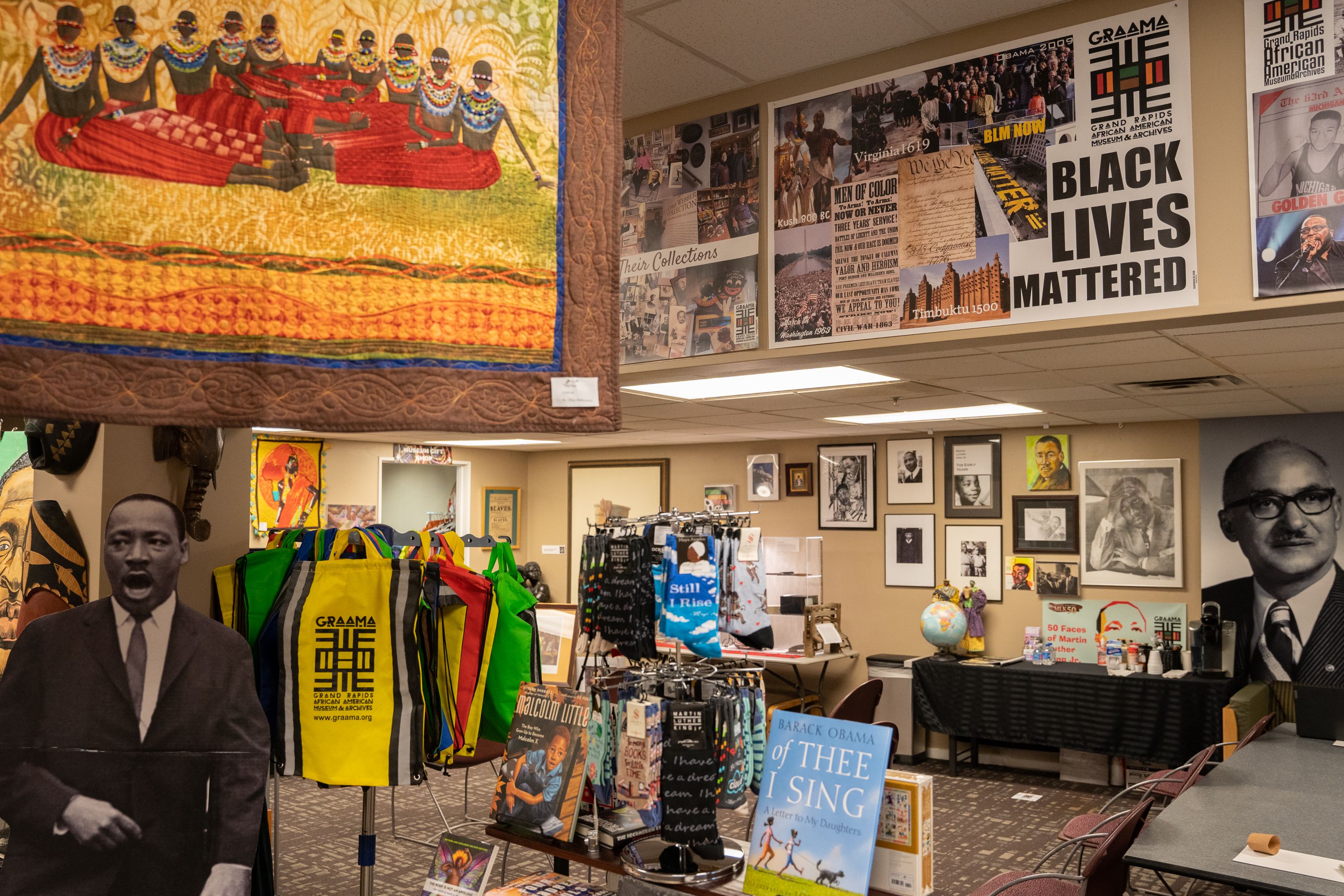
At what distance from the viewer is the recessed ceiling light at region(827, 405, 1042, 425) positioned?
5.72 meters

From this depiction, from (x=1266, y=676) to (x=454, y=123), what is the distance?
6538 millimetres

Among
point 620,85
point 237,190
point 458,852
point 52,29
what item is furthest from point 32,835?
point 620,85

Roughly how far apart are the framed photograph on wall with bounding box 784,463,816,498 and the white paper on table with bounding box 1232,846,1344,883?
5233mm

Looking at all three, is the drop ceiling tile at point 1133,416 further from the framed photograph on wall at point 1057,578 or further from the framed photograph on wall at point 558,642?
the framed photograph on wall at point 558,642

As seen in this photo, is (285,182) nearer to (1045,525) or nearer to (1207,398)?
(1207,398)

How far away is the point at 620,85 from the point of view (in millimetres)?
1362

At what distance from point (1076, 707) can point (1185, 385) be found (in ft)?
8.56

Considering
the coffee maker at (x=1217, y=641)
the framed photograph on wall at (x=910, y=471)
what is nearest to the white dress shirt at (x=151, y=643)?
the coffee maker at (x=1217, y=641)

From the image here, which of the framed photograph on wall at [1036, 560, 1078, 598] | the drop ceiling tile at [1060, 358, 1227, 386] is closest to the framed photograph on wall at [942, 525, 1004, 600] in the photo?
the framed photograph on wall at [1036, 560, 1078, 598]

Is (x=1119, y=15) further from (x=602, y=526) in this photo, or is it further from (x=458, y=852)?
(x=602, y=526)

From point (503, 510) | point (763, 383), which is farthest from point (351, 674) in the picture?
point (503, 510)

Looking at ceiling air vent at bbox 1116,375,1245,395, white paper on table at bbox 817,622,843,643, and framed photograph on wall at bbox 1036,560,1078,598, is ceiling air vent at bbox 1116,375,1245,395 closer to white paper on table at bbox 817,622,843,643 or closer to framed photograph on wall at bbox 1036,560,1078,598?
framed photograph on wall at bbox 1036,560,1078,598

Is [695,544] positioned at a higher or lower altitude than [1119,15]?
lower

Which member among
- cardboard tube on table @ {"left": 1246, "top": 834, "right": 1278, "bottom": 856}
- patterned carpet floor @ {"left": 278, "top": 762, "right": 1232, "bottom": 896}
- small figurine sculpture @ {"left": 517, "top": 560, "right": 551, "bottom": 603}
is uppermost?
small figurine sculpture @ {"left": 517, "top": 560, "right": 551, "bottom": 603}
